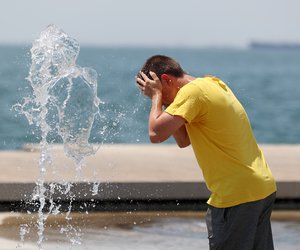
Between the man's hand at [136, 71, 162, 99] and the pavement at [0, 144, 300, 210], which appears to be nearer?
the man's hand at [136, 71, 162, 99]

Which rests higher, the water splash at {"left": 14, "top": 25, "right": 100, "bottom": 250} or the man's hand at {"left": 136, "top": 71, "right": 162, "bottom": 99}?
the man's hand at {"left": 136, "top": 71, "right": 162, "bottom": 99}

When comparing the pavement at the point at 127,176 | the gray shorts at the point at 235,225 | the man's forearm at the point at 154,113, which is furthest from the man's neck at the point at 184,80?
the pavement at the point at 127,176

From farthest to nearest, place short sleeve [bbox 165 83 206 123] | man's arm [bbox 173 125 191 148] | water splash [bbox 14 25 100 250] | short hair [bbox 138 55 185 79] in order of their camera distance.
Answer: water splash [bbox 14 25 100 250], man's arm [bbox 173 125 191 148], short hair [bbox 138 55 185 79], short sleeve [bbox 165 83 206 123]

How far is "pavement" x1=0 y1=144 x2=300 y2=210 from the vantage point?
27.7ft

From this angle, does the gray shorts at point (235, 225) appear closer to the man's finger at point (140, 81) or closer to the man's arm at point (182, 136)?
the man's arm at point (182, 136)

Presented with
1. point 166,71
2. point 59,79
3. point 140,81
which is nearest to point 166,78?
point 166,71

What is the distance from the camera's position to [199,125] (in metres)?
4.86

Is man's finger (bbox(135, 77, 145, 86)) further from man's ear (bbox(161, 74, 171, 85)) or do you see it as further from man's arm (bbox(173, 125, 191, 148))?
man's arm (bbox(173, 125, 191, 148))

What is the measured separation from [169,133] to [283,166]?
517cm

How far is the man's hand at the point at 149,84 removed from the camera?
490 centimetres

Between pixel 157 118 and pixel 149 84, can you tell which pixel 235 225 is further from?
pixel 149 84

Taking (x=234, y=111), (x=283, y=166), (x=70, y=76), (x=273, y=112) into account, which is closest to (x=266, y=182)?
(x=234, y=111)

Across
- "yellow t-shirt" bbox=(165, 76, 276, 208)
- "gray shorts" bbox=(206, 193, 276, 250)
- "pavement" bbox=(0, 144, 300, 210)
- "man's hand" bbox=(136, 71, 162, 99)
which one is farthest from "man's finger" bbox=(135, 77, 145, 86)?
"pavement" bbox=(0, 144, 300, 210)

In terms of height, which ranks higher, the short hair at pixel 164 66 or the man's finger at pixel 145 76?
the short hair at pixel 164 66
